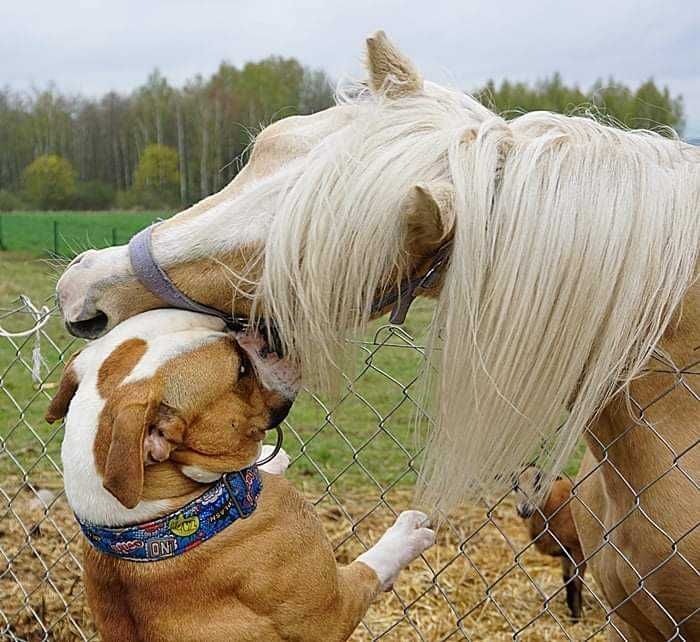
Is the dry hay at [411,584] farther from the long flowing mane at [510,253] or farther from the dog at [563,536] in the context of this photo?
the long flowing mane at [510,253]

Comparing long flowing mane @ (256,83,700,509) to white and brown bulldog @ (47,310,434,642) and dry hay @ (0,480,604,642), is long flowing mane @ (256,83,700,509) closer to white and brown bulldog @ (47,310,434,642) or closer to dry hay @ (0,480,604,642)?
white and brown bulldog @ (47,310,434,642)

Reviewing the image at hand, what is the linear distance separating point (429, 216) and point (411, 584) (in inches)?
103

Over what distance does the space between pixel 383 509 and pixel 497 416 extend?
3102mm

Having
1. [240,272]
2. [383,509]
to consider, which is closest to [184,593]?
[240,272]

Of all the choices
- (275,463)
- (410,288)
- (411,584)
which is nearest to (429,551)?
(411,584)

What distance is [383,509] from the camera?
4.66 meters

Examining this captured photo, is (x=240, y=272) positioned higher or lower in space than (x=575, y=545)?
higher

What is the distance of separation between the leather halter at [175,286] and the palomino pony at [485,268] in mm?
16

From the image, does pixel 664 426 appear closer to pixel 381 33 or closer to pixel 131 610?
pixel 381 33

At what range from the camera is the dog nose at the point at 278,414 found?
1.93 m

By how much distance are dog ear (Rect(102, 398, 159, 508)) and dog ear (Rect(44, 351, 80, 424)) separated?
0.29 metres

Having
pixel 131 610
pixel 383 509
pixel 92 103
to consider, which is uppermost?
pixel 131 610

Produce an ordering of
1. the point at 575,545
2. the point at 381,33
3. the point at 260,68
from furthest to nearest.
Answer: the point at 260,68, the point at 575,545, the point at 381,33

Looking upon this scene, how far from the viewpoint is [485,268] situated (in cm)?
161
